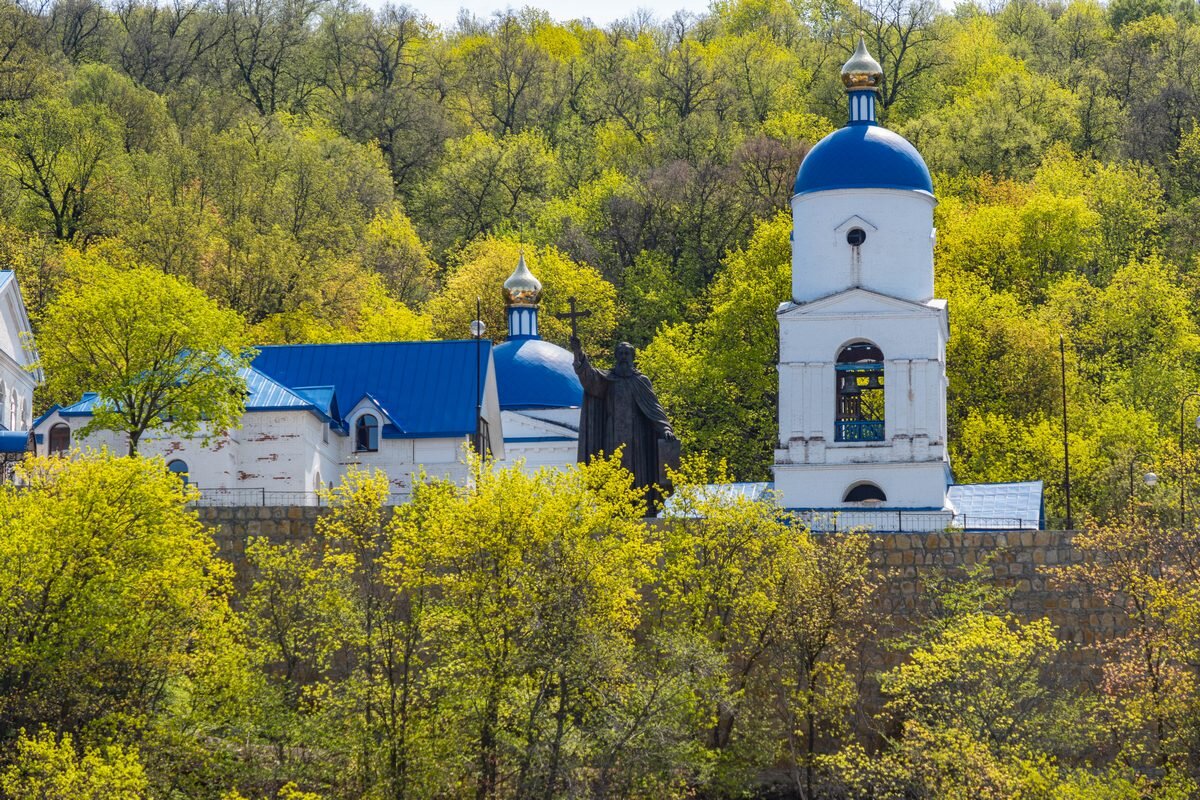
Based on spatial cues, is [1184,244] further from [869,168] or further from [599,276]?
[869,168]

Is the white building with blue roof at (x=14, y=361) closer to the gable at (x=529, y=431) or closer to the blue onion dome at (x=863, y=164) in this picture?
the gable at (x=529, y=431)

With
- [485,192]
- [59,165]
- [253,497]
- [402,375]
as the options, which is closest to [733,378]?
[402,375]

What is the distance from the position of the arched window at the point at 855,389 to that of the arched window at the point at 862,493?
3.27 feet

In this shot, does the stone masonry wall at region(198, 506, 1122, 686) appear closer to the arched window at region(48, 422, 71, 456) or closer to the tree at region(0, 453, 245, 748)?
the tree at region(0, 453, 245, 748)

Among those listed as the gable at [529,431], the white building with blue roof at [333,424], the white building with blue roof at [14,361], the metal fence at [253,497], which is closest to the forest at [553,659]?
the metal fence at [253,497]

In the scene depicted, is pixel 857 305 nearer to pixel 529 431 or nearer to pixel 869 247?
pixel 869 247

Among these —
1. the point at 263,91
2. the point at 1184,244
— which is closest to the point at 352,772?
the point at 1184,244

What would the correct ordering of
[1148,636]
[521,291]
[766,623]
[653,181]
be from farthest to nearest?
[653,181]
[521,291]
[766,623]
[1148,636]

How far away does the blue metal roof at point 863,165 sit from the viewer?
47.6 meters

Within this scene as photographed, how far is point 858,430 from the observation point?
46.5m

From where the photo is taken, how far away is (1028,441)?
56.0 metres

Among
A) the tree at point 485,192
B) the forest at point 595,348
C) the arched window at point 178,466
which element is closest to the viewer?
the forest at point 595,348

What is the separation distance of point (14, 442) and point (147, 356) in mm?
4101

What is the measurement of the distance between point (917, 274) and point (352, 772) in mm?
16586
